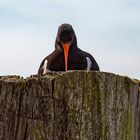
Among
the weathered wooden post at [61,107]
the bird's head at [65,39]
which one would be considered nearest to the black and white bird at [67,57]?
the bird's head at [65,39]

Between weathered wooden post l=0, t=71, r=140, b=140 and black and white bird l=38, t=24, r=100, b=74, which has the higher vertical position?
black and white bird l=38, t=24, r=100, b=74

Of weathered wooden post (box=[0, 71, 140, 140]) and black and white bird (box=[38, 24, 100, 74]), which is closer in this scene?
weathered wooden post (box=[0, 71, 140, 140])

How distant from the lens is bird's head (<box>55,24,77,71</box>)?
39.5ft

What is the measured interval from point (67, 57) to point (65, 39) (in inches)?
15.0

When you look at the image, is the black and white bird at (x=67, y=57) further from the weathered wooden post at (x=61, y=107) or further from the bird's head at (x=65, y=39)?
the weathered wooden post at (x=61, y=107)

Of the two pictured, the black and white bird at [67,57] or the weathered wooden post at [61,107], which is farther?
the black and white bird at [67,57]

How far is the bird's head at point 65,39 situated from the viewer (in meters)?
12.1

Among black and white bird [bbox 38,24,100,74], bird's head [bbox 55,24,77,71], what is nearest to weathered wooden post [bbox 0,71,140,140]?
black and white bird [bbox 38,24,100,74]

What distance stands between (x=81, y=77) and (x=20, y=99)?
365 mm

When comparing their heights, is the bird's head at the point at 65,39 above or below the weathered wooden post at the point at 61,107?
above

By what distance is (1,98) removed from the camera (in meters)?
3.46

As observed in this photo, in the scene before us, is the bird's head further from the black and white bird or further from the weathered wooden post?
the weathered wooden post

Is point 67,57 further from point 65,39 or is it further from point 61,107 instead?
point 61,107

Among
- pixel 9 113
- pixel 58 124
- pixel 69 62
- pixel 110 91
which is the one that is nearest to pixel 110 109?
pixel 110 91
